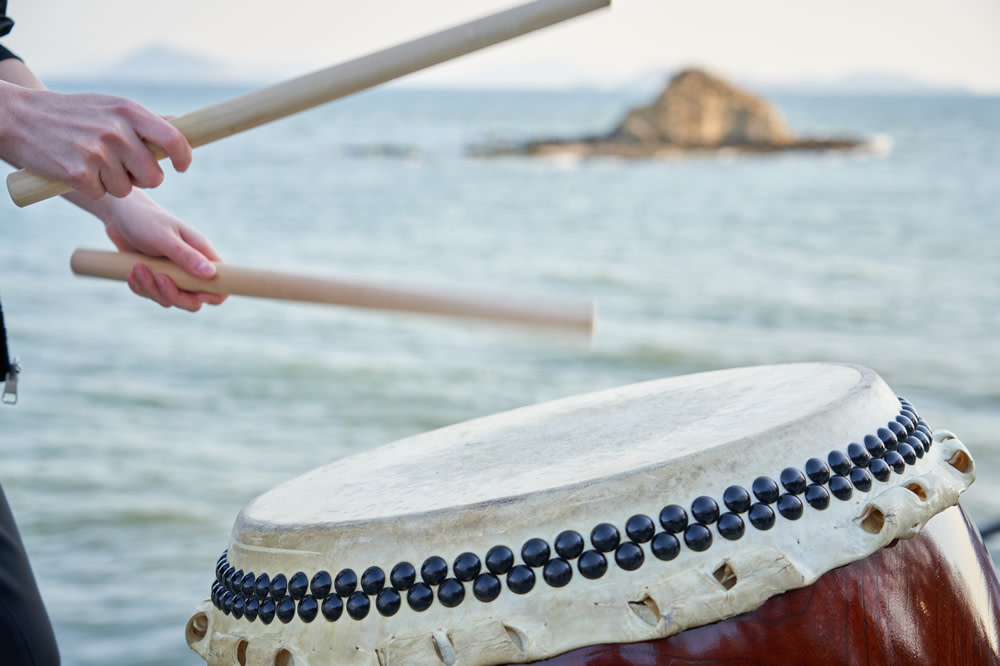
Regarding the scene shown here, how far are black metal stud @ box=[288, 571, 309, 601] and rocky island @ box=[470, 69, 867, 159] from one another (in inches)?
879

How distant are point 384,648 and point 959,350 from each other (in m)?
4.80

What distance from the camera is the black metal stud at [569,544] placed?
2.66ft

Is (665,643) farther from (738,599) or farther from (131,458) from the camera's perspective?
(131,458)

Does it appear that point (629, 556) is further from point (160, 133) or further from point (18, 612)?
point (18, 612)

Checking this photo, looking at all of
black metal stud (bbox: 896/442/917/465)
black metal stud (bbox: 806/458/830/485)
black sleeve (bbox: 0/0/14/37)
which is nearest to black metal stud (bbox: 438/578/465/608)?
black metal stud (bbox: 806/458/830/485)

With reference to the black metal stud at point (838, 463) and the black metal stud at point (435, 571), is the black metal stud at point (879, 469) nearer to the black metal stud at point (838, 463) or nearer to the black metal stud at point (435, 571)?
the black metal stud at point (838, 463)

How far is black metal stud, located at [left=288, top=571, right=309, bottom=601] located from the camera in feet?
2.86

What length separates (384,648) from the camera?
0.83 meters

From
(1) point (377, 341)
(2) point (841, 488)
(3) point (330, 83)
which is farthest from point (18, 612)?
(1) point (377, 341)

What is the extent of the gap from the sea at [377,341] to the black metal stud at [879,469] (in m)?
0.30

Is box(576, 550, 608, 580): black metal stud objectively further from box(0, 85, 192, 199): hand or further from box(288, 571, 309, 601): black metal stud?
box(0, 85, 192, 199): hand

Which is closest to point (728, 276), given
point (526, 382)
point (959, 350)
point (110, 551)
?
point (959, 350)

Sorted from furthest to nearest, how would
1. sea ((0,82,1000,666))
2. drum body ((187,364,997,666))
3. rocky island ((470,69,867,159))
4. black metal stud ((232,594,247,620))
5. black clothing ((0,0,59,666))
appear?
rocky island ((470,69,867,159))
sea ((0,82,1000,666))
black clothing ((0,0,59,666))
black metal stud ((232,594,247,620))
drum body ((187,364,997,666))

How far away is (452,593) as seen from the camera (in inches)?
32.4
